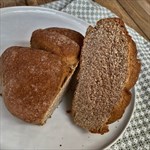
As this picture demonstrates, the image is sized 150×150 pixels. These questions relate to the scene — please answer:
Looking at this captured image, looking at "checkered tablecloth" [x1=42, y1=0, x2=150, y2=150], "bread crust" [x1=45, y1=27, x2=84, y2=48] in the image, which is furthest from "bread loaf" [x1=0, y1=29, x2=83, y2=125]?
"checkered tablecloth" [x1=42, y1=0, x2=150, y2=150]

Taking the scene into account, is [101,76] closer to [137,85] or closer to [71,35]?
[71,35]

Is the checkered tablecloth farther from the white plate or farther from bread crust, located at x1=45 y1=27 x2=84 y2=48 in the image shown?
bread crust, located at x1=45 y1=27 x2=84 y2=48

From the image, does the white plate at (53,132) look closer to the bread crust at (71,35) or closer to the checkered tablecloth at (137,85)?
the checkered tablecloth at (137,85)

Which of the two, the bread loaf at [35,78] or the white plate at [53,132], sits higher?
the bread loaf at [35,78]

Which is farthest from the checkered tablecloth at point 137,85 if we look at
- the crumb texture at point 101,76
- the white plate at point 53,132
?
the crumb texture at point 101,76

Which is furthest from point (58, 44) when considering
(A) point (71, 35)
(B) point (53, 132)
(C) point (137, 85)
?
(C) point (137, 85)
